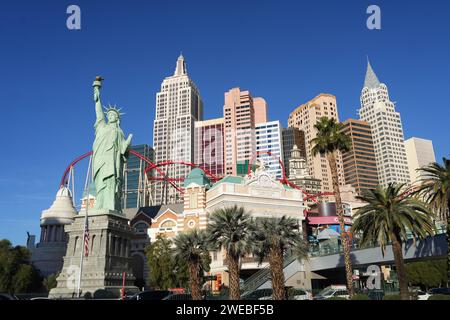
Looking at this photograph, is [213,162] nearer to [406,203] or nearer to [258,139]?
[258,139]

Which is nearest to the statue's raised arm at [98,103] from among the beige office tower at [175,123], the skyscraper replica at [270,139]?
the skyscraper replica at [270,139]

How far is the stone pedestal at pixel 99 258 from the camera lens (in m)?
43.3

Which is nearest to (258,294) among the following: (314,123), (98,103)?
(98,103)

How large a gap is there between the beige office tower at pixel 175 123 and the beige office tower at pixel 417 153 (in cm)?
9970

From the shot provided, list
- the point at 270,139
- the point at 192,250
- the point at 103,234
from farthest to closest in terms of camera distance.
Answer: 1. the point at 270,139
2. the point at 103,234
3. the point at 192,250

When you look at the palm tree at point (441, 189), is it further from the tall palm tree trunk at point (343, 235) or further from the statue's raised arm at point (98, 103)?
the statue's raised arm at point (98, 103)

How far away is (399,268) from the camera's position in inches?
1056

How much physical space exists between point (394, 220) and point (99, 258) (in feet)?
110

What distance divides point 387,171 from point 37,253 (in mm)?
135935

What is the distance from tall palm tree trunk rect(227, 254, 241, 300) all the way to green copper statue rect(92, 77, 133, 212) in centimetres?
2688

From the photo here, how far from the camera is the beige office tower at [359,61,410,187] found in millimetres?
158250

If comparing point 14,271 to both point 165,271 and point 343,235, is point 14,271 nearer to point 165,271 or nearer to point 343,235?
point 165,271

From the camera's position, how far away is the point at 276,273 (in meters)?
26.6
